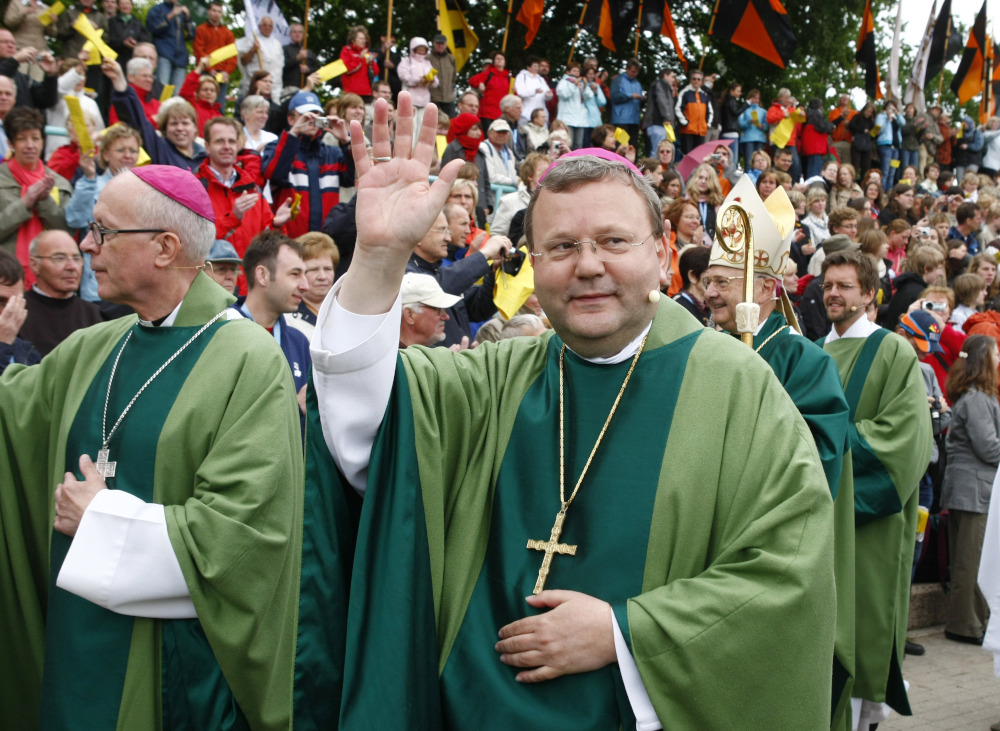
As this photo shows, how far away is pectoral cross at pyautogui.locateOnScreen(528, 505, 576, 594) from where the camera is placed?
2248mm

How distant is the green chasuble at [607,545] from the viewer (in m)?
2.12

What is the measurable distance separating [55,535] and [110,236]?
3.16ft

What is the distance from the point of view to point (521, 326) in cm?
578

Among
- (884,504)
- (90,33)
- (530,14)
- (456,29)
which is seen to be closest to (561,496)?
(884,504)

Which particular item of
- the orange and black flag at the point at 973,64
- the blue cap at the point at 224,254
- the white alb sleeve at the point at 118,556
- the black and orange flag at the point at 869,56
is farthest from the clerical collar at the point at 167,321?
the orange and black flag at the point at 973,64

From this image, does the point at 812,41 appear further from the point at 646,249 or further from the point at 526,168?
the point at 646,249

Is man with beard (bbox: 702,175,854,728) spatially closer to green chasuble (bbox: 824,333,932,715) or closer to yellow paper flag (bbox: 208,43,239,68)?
green chasuble (bbox: 824,333,932,715)

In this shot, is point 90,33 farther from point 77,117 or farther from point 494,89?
point 494,89

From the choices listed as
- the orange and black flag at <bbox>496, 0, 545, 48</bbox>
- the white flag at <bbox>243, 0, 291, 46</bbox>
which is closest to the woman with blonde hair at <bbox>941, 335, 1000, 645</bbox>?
the white flag at <bbox>243, 0, 291, 46</bbox>

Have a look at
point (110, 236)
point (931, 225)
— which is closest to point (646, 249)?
point (110, 236)

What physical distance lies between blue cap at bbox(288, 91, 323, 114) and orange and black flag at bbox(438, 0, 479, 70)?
6.02 metres

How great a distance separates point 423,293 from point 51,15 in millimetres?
7075

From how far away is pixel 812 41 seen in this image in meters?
24.8

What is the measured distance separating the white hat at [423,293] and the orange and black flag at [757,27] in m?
11.6
